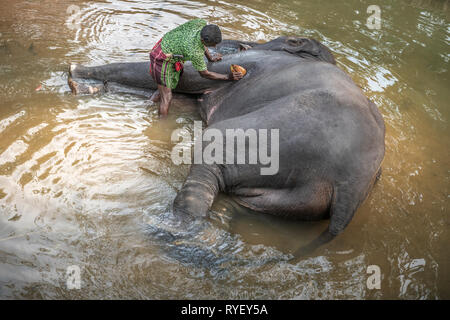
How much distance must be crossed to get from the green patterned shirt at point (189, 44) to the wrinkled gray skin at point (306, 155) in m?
0.58

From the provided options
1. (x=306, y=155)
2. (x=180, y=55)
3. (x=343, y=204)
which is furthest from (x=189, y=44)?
(x=343, y=204)

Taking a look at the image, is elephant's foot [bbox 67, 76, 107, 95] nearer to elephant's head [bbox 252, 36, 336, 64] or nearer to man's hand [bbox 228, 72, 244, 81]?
man's hand [bbox 228, 72, 244, 81]

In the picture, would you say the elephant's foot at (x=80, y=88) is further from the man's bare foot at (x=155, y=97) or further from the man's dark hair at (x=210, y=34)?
the man's dark hair at (x=210, y=34)

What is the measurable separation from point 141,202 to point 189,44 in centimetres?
161

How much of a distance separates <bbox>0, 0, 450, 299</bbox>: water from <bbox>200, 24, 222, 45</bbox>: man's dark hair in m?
0.83

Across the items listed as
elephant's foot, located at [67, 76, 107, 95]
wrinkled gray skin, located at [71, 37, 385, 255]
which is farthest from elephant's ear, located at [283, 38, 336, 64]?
elephant's foot, located at [67, 76, 107, 95]

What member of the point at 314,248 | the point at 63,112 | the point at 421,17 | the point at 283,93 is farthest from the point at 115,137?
the point at 421,17

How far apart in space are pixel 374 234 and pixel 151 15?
5117 millimetres

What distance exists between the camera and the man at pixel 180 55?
364 centimetres

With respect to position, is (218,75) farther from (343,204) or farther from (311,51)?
(343,204)

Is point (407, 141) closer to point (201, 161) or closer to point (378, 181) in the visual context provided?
point (378, 181)

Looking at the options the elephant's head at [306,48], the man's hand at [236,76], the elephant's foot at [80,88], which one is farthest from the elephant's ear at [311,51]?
the elephant's foot at [80,88]

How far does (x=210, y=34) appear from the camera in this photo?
3.59 meters

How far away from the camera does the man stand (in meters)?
3.64
